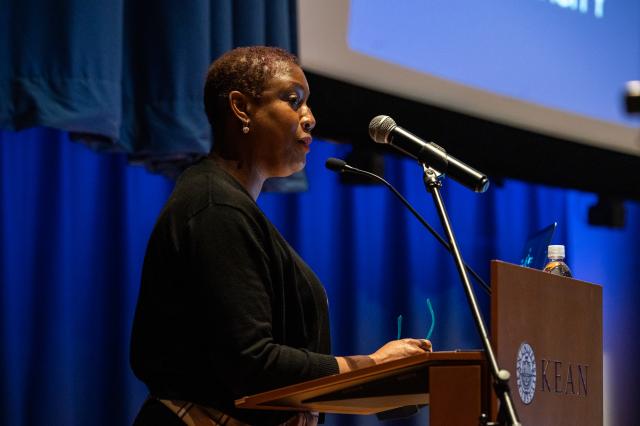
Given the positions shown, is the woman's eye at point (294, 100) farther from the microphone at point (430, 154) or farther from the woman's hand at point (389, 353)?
the woman's hand at point (389, 353)

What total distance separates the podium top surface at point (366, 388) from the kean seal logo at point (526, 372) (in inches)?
3.8

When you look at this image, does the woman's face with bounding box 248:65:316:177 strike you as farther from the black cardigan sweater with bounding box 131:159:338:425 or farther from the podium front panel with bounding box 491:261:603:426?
the podium front panel with bounding box 491:261:603:426

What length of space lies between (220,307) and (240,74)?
54 cm

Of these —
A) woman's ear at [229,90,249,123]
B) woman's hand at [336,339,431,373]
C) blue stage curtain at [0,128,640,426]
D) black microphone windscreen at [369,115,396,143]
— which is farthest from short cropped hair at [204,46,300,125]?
blue stage curtain at [0,128,640,426]

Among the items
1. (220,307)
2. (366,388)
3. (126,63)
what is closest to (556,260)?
(366,388)

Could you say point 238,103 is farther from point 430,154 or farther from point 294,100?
point 430,154

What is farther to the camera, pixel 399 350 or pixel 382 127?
pixel 382 127

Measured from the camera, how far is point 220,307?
1.67 meters

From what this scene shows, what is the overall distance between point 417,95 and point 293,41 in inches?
23.3

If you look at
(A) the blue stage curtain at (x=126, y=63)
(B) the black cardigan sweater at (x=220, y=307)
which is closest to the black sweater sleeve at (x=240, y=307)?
(B) the black cardigan sweater at (x=220, y=307)

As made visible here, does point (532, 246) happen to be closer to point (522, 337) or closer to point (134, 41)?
point (522, 337)

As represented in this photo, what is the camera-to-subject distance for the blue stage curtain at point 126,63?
2.54m

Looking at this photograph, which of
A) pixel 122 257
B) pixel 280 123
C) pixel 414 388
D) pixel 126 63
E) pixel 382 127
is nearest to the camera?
pixel 414 388

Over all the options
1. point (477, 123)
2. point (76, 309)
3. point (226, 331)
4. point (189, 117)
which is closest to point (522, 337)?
point (226, 331)
